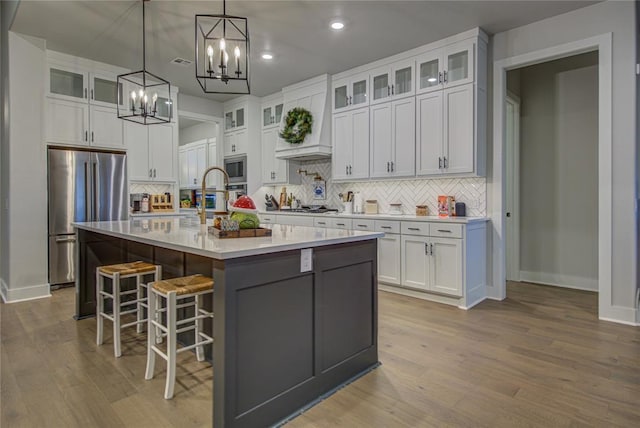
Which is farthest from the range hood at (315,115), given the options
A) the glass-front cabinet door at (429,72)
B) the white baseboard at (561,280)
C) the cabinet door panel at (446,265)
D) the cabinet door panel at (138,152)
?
the white baseboard at (561,280)

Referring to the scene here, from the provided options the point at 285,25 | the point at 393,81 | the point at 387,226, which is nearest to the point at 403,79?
the point at 393,81

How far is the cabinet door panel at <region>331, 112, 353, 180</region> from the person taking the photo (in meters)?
5.23

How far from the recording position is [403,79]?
465 cm

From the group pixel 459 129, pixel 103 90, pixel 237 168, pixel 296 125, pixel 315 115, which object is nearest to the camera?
pixel 459 129

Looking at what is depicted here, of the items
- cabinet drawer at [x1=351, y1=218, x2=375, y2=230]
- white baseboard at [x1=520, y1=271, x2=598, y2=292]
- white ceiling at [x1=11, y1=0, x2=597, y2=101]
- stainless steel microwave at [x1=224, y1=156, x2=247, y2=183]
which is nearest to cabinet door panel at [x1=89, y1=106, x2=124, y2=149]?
white ceiling at [x1=11, y1=0, x2=597, y2=101]

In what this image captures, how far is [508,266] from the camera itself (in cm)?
517

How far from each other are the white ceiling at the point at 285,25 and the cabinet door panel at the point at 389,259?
227cm

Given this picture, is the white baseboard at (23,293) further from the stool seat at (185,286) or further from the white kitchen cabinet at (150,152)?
the stool seat at (185,286)

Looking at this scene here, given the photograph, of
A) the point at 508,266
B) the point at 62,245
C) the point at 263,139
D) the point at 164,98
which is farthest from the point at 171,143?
the point at 508,266

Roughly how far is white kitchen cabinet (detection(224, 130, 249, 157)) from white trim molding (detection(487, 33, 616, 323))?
13.3 ft

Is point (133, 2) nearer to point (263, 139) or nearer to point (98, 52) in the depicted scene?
point (98, 52)

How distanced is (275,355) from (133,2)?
11.1 feet

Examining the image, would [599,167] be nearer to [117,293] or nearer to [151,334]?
[151,334]

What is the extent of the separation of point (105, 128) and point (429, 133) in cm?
426
